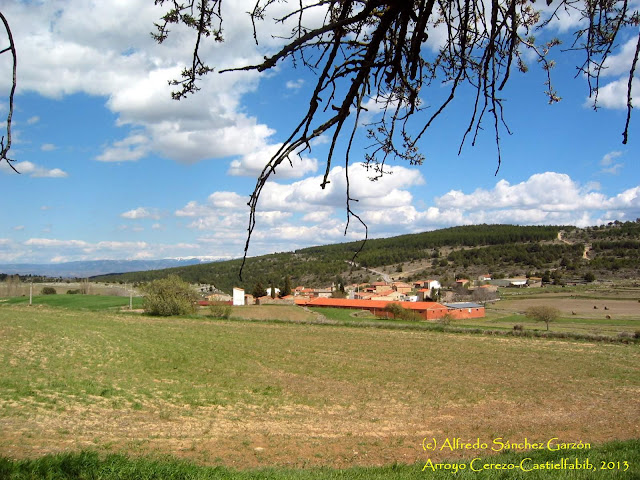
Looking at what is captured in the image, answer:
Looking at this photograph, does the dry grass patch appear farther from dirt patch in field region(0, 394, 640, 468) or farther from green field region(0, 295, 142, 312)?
green field region(0, 295, 142, 312)

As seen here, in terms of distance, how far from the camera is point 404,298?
79.9 metres

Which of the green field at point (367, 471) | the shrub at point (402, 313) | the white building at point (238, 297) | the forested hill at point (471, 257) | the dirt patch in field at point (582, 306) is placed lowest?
the dirt patch in field at point (582, 306)

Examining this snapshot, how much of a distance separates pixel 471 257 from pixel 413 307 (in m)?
77.0

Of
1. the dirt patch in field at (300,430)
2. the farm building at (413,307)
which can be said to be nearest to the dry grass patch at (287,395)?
the dirt patch in field at (300,430)

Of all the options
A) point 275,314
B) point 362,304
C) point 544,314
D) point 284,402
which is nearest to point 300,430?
point 284,402

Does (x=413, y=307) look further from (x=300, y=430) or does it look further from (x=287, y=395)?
(x=300, y=430)

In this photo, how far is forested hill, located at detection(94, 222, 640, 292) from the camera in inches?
4213

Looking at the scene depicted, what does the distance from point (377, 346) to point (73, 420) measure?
22.2 meters

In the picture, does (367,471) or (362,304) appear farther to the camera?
(362,304)

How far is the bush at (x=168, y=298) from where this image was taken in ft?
160

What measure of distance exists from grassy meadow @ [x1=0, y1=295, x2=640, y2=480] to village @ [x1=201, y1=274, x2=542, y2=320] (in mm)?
25935

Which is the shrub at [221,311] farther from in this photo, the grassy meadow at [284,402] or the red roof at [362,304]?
the red roof at [362,304]

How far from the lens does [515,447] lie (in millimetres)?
9914

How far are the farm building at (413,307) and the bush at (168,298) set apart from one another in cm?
2129
